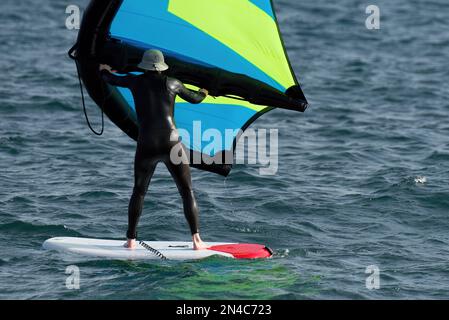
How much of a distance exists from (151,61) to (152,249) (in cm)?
246

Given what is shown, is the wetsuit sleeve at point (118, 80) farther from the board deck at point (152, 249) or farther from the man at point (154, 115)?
the board deck at point (152, 249)

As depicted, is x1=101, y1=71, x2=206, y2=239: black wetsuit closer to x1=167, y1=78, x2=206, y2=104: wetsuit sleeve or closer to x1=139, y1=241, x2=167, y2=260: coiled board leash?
x1=167, y1=78, x2=206, y2=104: wetsuit sleeve

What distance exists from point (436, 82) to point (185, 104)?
12.3m

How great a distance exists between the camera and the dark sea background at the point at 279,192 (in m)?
10.9

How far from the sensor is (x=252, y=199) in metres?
14.6

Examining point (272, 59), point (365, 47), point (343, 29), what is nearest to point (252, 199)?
point (272, 59)

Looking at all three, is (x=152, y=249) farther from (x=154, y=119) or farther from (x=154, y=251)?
(x=154, y=119)

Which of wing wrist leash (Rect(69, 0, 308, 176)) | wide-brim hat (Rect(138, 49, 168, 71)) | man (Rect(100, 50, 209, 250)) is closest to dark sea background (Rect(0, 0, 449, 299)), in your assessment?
man (Rect(100, 50, 209, 250))

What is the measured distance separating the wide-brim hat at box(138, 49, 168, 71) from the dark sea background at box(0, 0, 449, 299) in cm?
248

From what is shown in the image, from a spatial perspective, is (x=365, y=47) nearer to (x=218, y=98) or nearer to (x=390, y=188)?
(x=390, y=188)

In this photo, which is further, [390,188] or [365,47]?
[365,47]

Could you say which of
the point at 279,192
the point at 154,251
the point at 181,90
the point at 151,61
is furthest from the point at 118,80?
the point at 279,192

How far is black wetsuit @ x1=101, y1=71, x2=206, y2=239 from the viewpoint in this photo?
11.1m
